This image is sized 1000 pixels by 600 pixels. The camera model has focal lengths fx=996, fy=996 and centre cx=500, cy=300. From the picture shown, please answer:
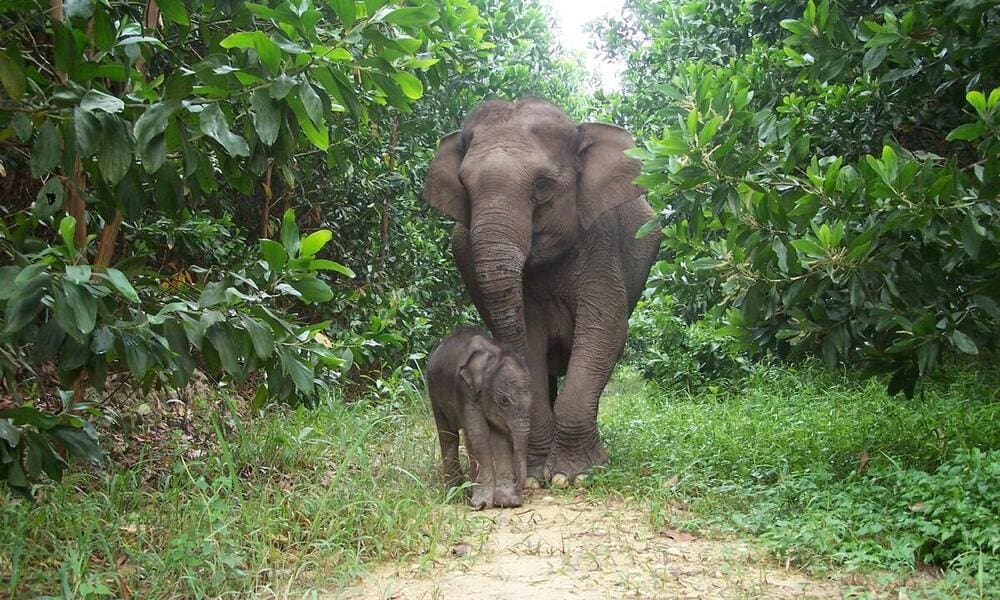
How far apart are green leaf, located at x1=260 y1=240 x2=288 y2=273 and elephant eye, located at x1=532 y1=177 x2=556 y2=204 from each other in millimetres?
2870

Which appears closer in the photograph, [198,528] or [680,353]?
[198,528]

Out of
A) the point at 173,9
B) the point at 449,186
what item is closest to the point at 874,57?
the point at 449,186

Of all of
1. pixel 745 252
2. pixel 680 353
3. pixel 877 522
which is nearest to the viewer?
pixel 877 522

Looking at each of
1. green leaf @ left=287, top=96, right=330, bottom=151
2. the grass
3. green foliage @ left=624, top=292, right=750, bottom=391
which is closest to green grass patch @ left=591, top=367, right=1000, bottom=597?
the grass

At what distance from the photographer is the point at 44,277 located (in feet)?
8.68

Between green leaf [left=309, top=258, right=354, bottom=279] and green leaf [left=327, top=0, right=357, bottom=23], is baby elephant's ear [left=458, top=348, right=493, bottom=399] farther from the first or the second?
green leaf [left=327, top=0, right=357, bottom=23]

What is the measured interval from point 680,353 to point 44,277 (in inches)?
360

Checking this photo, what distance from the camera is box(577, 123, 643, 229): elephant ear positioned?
20.6 ft

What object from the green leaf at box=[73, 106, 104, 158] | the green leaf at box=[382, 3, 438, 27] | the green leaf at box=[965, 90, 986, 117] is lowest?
the green leaf at box=[73, 106, 104, 158]

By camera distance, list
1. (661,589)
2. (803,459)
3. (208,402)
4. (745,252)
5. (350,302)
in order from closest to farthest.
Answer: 1. (661,589)
2. (745,252)
3. (803,459)
4. (208,402)
5. (350,302)

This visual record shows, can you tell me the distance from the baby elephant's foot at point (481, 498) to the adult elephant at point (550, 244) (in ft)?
2.39

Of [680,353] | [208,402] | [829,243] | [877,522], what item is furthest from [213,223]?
[680,353]

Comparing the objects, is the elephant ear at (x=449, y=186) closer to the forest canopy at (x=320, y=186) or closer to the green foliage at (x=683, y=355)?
the forest canopy at (x=320, y=186)

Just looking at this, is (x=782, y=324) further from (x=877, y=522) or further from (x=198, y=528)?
(x=198, y=528)
